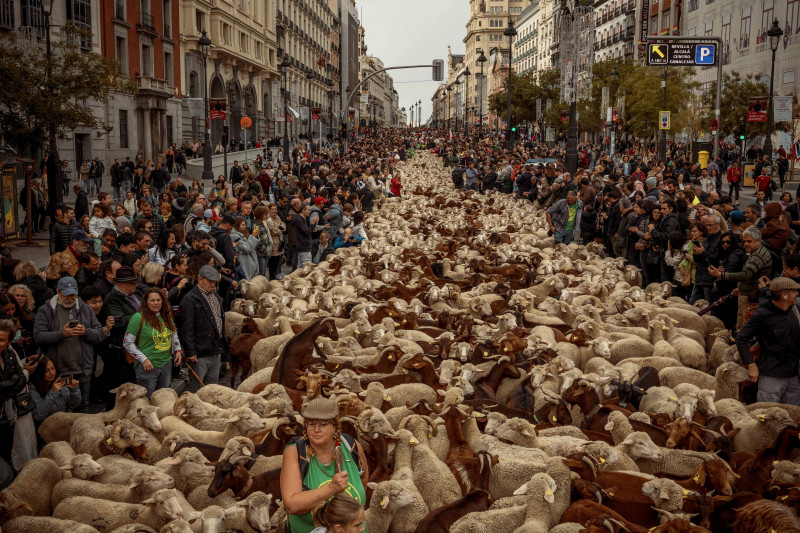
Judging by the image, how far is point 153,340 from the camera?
25.8 ft

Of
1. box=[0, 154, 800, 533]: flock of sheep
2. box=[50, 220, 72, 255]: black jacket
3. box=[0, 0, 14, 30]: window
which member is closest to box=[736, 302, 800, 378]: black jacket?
box=[0, 154, 800, 533]: flock of sheep

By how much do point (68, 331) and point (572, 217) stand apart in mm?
12493

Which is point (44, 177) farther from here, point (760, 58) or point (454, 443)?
point (760, 58)

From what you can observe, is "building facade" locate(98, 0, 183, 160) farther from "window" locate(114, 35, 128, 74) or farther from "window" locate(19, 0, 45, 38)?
"window" locate(19, 0, 45, 38)

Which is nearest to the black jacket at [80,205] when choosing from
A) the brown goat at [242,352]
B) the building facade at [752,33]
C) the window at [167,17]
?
the brown goat at [242,352]

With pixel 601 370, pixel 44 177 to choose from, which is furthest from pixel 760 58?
pixel 601 370

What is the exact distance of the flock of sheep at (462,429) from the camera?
19.0ft

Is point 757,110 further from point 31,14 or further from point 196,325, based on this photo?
point 196,325

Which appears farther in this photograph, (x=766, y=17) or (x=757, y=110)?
(x=766, y=17)

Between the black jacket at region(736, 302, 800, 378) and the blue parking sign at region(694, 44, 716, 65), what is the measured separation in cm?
2334

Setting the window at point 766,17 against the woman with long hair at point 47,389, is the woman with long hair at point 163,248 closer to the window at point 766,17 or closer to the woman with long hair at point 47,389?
the woman with long hair at point 47,389

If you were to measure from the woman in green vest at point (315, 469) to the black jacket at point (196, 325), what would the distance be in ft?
14.0

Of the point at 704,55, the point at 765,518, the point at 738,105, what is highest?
the point at 704,55

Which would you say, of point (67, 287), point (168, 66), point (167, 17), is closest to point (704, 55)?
point (67, 287)
